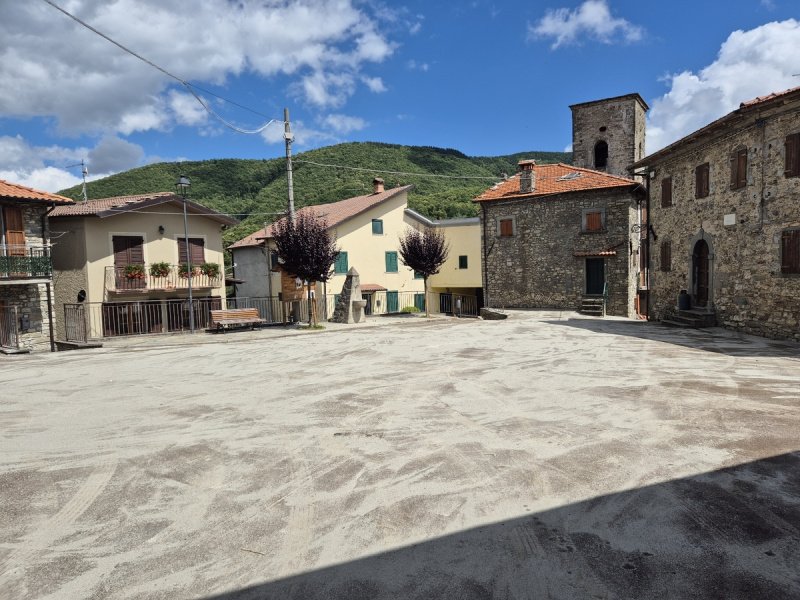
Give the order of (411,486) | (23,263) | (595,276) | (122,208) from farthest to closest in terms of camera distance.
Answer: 1. (595,276)
2. (122,208)
3. (23,263)
4. (411,486)

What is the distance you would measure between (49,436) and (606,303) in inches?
849

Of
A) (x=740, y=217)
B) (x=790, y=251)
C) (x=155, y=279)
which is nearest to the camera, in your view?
(x=790, y=251)

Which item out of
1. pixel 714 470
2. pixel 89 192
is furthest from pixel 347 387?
pixel 89 192

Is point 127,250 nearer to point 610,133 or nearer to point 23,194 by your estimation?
point 23,194

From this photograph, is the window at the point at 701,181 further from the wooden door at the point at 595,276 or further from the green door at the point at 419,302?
the green door at the point at 419,302

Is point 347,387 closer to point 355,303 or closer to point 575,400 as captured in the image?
point 575,400

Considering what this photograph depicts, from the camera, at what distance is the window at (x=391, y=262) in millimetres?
28000

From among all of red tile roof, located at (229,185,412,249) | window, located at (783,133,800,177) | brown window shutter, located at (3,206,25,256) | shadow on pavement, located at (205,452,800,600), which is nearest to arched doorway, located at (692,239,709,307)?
window, located at (783,133,800,177)

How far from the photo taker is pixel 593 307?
69.5 ft

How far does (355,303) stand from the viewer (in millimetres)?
20219

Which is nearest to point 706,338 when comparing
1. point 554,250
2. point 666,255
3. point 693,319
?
point 693,319

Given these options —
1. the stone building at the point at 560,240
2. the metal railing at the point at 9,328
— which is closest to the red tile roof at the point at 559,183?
the stone building at the point at 560,240

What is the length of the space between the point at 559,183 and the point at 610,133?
919 centimetres

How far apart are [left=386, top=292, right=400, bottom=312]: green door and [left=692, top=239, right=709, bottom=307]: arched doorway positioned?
15.6m
